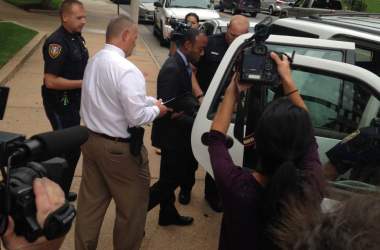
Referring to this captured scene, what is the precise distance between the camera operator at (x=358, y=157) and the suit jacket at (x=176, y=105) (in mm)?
1202

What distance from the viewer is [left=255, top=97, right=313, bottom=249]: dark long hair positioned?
6.09ft

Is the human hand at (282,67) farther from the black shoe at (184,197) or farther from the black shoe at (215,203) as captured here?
the black shoe at (184,197)

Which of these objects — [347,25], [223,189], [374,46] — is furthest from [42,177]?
[347,25]

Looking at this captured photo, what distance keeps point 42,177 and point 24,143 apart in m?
0.13

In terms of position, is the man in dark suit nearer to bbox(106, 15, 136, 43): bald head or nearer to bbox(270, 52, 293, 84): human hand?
bbox(106, 15, 136, 43): bald head

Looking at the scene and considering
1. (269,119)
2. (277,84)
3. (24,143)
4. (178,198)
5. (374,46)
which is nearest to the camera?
(24,143)

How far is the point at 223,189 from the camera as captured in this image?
81.6 inches

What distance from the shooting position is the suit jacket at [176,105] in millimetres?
3973

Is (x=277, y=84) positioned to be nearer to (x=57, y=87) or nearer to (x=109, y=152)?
(x=109, y=152)

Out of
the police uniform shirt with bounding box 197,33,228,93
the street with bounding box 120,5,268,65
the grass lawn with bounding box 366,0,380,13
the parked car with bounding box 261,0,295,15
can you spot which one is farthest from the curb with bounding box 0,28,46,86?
the grass lawn with bounding box 366,0,380,13

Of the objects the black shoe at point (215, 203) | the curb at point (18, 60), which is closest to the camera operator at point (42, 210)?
the black shoe at point (215, 203)

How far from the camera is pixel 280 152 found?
76.5 inches

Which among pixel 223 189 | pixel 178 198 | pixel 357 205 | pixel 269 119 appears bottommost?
pixel 178 198

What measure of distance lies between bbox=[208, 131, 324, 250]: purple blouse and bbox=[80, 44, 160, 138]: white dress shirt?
4.00ft
